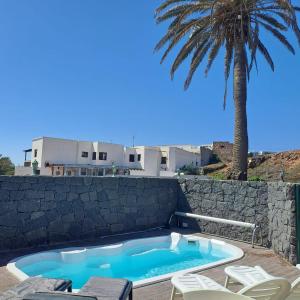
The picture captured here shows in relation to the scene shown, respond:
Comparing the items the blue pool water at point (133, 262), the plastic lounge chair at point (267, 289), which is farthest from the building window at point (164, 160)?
the plastic lounge chair at point (267, 289)

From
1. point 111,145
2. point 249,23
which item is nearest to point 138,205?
point 249,23

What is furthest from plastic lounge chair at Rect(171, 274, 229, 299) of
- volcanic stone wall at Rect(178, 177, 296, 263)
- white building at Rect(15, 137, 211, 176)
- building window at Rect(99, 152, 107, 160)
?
building window at Rect(99, 152, 107, 160)

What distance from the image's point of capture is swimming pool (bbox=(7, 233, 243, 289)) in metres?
6.99

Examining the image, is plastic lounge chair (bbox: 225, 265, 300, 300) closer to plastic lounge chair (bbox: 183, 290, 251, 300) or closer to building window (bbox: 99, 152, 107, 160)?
plastic lounge chair (bbox: 183, 290, 251, 300)

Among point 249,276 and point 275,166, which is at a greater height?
point 275,166

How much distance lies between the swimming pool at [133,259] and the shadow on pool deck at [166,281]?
20 centimetres

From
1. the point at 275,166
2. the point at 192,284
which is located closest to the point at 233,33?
the point at 192,284

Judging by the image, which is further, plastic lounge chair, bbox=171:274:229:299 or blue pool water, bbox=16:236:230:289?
blue pool water, bbox=16:236:230:289

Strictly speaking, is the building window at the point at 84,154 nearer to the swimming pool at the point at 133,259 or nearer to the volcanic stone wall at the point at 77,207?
the volcanic stone wall at the point at 77,207

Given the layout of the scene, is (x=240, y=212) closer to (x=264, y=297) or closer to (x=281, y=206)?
(x=281, y=206)

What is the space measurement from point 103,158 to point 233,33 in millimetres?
36092

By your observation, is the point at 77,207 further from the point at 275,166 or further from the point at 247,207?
the point at 275,166

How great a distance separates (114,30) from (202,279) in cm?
1356

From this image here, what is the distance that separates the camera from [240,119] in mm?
11719
